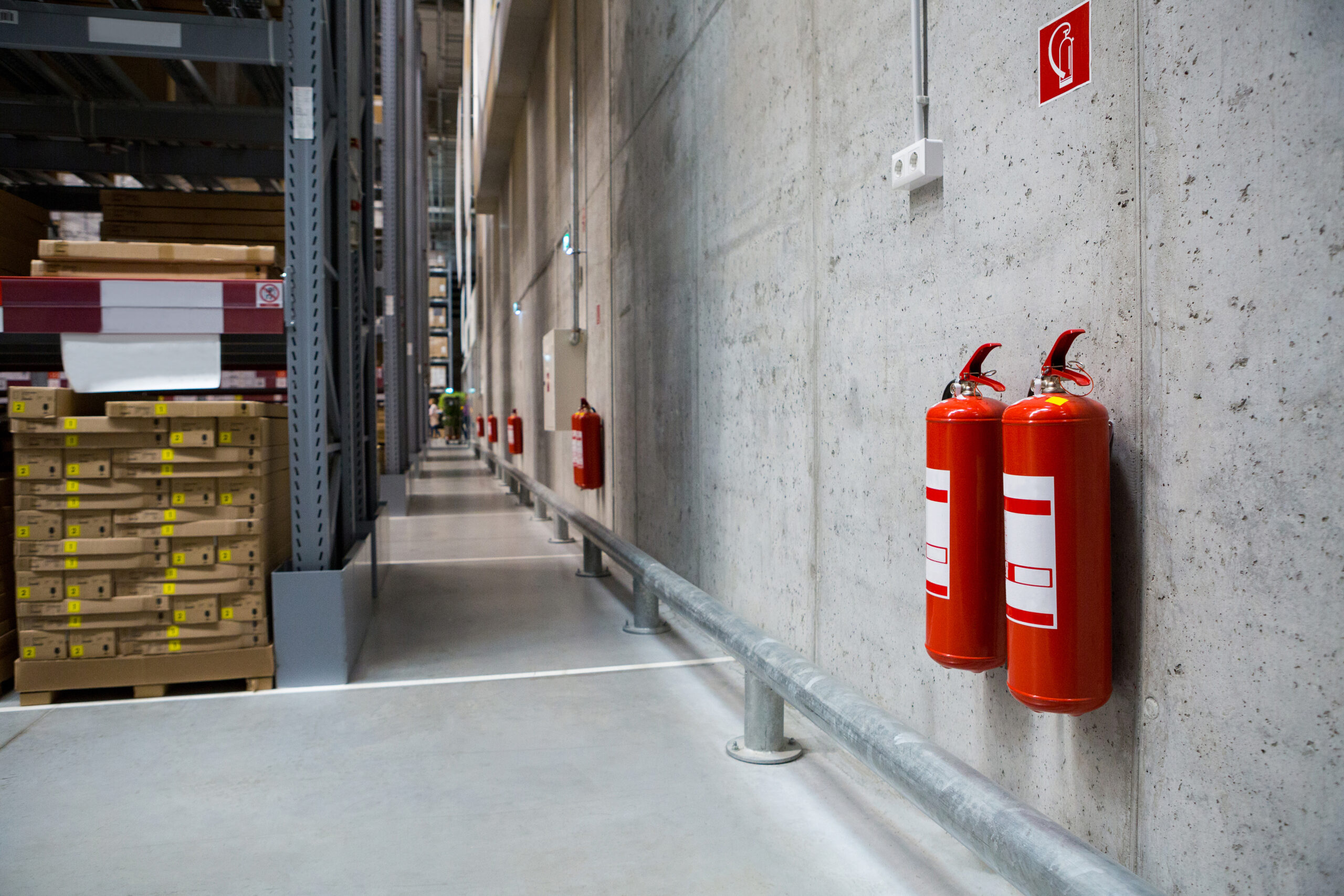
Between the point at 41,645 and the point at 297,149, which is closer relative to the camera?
the point at 41,645

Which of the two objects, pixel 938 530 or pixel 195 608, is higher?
pixel 938 530

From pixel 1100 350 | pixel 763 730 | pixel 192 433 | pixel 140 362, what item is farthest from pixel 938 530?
pixel 140 362

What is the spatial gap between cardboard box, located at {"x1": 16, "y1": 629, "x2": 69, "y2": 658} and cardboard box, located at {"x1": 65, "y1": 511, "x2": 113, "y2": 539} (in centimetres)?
41

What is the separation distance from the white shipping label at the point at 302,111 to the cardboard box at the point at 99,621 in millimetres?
2161

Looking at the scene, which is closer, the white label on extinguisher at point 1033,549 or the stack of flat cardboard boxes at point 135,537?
the white label on extinguisher at point 1033,549

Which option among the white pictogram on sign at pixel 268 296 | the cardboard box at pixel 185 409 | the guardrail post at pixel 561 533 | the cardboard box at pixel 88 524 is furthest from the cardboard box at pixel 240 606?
the guardrail post at pixel 561 533

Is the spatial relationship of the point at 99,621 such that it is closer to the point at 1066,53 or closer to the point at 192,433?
the point at 192,433

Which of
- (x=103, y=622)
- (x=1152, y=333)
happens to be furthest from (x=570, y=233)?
(x=1152, y=333)

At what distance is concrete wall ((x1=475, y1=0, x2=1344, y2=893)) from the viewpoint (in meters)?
1.44

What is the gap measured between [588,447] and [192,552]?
11.4 ft

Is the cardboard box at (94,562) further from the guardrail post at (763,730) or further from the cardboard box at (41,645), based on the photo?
the guardrail post at (763,730)

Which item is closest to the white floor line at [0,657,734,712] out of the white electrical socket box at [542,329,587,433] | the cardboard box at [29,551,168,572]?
the cardboard box at [29,551,168,572]

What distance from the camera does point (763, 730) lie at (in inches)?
121

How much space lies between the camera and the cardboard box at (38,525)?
3.71 m
